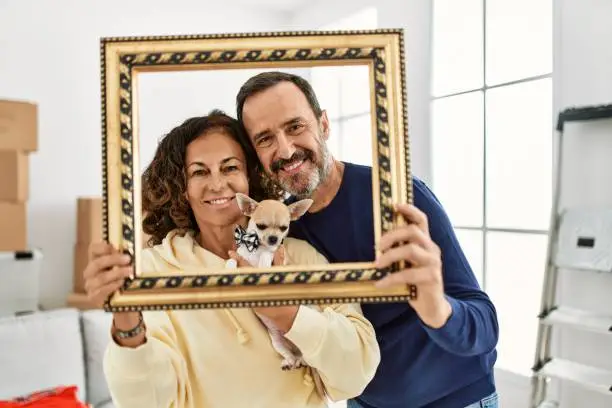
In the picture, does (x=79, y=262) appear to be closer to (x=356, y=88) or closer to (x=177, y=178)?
(x=177, y=178)

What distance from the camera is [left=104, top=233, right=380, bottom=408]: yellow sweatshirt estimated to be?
79 cm

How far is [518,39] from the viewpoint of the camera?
2.20 meters

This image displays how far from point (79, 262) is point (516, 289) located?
7.45ft

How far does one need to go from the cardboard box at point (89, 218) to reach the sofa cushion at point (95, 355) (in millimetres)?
472

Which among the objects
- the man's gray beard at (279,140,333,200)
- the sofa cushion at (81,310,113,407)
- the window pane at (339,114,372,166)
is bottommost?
the sofa cushion at (81,310,113,407)

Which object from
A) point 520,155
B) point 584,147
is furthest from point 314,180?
point 520,155

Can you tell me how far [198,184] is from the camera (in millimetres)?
788

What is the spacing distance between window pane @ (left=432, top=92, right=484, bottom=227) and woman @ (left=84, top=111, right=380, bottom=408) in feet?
5.48

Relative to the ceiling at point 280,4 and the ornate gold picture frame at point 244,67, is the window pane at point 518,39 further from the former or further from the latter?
the ornate gold picture frame at point 244,67

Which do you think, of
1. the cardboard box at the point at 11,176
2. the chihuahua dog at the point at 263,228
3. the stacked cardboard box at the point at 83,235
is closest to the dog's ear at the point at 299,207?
the chihuahua dog at the point at 263,228

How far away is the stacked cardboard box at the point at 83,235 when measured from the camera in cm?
287

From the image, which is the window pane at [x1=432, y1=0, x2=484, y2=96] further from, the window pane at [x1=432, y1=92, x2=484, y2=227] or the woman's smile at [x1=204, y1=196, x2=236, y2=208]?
the woman's smile at [x1=204, y1=196, x2=236, y2=208]

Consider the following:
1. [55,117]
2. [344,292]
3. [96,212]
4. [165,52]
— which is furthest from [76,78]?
[344,292]

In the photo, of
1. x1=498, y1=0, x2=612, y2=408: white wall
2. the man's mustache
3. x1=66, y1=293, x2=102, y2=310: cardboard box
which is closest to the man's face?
the man's mustache
